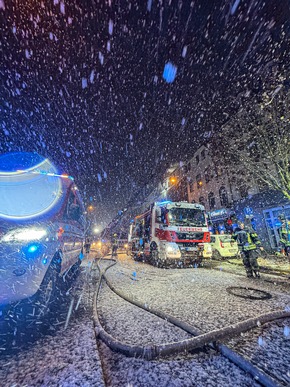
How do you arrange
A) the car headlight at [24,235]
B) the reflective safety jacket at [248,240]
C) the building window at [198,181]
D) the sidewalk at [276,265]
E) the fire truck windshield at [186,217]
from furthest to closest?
the building window at [198,181], the fire truck windshield at [186,217], the sidewalk at [276,265], the reflective safety jacket at [248,240], the car headlight at [24,235]

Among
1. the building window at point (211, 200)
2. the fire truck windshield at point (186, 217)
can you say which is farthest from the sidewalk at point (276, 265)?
the building window at point (211, 200)

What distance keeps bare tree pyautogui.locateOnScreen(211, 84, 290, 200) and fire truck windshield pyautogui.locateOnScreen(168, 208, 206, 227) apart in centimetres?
608

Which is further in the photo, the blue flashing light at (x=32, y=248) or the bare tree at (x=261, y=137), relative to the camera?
the bare tree at (x=261, y=137)

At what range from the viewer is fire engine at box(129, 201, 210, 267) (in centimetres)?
858

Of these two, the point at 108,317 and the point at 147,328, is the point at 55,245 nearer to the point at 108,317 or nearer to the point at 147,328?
the point at 108,317

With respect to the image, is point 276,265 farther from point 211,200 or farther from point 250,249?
point 211,200

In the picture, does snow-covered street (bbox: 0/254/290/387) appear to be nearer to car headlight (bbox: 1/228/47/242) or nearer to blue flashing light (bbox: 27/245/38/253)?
blue flashing light (bbox: 27/245/38/253)

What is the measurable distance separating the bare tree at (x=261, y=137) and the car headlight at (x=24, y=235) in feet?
43.2

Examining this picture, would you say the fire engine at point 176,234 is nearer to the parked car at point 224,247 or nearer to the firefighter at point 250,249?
the firefighter at point 250,249

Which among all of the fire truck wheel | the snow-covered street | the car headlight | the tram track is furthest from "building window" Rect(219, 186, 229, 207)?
the car headlight

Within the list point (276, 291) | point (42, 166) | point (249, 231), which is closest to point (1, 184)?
point (42, 166)

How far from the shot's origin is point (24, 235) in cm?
307

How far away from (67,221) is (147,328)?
3301mm

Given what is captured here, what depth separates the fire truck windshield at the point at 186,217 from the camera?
29.8 feet
